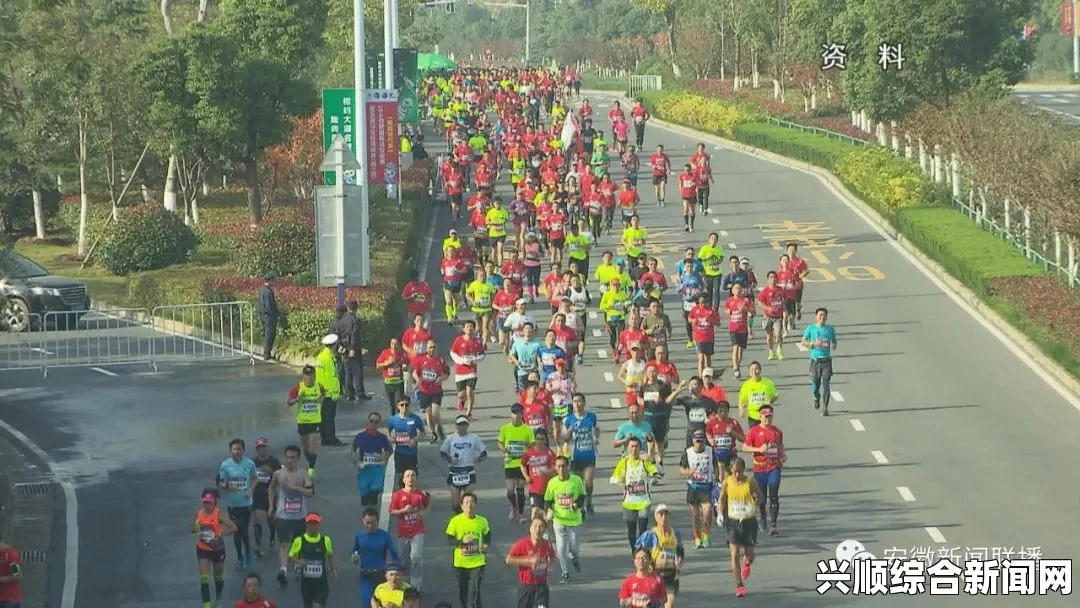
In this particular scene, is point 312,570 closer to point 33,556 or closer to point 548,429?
point 33,556

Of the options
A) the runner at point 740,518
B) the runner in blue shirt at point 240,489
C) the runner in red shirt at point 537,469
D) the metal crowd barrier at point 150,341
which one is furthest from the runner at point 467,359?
the runner at point 740,518

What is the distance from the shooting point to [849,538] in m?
22.5

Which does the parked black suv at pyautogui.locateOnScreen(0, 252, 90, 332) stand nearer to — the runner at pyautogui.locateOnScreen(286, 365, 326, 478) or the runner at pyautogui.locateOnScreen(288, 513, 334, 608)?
the runner at pyautogui.locateOnScreen(286, 365, 326, 478)

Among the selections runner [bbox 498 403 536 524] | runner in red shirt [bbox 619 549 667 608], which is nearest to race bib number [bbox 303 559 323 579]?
runner in red shirt [bbox 619 549 667 608]

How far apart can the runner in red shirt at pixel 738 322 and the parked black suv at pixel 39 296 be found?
42.4 feet

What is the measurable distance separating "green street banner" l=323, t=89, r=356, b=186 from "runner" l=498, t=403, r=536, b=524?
14.7 meters

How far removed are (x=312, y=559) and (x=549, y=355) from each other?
8.41 meters

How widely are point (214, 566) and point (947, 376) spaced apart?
47.6ft

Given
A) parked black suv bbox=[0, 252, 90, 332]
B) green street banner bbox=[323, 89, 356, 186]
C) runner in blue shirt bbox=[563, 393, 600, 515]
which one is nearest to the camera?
runner in blue shirt bbox=[563, 393, 600, 515]

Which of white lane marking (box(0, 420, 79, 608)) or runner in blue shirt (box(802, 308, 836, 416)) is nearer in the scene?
white lane marking (box(0, 420, 79, 608))

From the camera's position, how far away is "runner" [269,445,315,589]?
2144cm

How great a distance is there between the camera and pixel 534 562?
18891 millimetres

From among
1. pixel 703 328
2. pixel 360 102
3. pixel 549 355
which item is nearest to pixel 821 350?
pixel 703 328

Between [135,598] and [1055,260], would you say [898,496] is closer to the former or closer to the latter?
[135,598]
